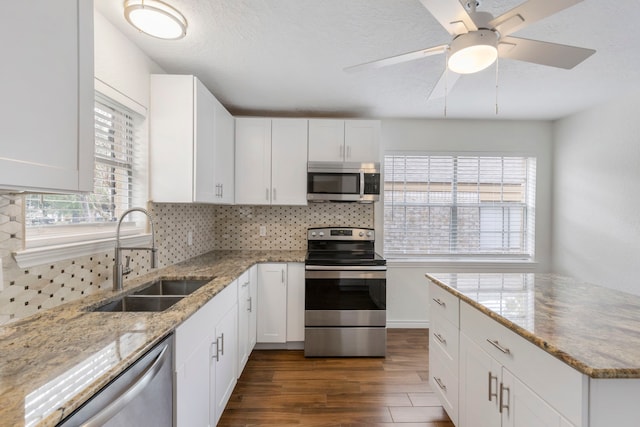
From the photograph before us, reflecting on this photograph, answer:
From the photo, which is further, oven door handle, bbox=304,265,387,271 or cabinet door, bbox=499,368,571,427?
oven door handle, bbox=304,265,387,271

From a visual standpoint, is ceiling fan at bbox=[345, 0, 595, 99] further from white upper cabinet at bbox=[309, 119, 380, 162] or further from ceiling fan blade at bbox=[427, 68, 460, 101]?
white upper cabinet at bbox=[309, 119, 380, 162]

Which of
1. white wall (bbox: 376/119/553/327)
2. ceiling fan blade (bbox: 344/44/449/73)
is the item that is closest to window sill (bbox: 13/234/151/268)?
ceiling fan blade (bbox: 344/44/449/73)

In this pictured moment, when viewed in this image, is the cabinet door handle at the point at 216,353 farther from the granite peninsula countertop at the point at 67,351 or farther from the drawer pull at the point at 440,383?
the drawer pull at the point at 440,383

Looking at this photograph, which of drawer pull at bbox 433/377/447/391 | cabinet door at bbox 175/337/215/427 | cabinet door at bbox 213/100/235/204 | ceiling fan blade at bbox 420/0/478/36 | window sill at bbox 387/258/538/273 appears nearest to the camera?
ceiling fan blade at bbox 420/0/478/36

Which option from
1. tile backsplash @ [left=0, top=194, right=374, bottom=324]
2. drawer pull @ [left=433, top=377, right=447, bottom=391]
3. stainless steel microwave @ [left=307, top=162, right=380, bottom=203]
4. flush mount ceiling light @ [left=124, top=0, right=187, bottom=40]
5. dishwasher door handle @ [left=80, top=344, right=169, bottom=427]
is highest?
flush mount ceiling light @ [left=124, top=0, right=187, bottom=40]

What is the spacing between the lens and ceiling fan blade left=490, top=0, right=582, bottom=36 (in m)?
1.03

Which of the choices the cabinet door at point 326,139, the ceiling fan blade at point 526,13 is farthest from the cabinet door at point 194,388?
the cabinet door at point 326,139

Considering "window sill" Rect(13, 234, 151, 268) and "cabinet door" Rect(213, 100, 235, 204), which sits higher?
"cabinet door" Rect(213, 100, 235, 204)

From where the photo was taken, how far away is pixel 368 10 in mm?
1549

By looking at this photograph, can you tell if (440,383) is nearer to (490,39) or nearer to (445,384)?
(445,384)

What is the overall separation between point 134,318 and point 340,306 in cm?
182

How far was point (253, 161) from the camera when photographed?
302 cm

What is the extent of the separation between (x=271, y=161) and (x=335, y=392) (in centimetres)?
214

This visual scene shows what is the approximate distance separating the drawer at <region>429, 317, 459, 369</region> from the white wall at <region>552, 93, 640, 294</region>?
2.00 m
